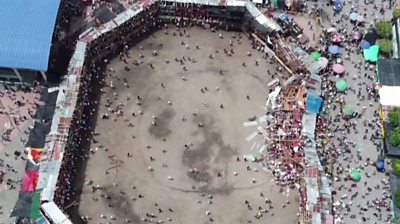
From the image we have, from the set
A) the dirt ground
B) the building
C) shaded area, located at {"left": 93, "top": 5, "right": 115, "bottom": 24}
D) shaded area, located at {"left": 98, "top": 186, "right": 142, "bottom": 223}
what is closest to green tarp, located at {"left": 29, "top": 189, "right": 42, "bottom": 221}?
the dirt ground

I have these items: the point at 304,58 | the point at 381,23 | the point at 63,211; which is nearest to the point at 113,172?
the point at 63,211

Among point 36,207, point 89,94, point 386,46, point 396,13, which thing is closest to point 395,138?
point 386,46

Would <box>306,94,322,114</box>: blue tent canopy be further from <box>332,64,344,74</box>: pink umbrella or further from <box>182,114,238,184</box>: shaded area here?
<box>182,114,238,184</box>: shaded area

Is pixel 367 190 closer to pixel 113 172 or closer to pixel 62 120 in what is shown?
pixel 113 172

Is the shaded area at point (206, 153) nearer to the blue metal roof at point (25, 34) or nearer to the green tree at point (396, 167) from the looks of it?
the green tree at point (396, 167)

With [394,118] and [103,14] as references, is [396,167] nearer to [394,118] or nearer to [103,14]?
[394,118]
